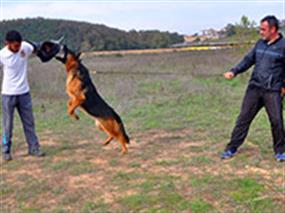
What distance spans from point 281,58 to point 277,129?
3.13 ft

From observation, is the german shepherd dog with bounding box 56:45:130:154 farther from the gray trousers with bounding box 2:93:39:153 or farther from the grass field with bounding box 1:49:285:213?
the gray trousers with bounding box 2:93:39:153

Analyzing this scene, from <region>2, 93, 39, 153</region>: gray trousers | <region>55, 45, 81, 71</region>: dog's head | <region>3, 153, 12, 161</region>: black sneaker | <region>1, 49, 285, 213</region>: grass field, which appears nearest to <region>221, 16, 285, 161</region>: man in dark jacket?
<region>1, 49, 285, 213</region>: grass field

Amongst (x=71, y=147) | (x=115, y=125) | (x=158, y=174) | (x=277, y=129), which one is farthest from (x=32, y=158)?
(x=277, y=129)

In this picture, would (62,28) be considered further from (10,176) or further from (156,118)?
(10,176)

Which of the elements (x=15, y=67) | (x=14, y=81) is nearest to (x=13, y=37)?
(x=15, y=67)

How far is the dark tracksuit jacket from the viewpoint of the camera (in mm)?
6738

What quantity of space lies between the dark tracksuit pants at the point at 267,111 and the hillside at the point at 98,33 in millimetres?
7013

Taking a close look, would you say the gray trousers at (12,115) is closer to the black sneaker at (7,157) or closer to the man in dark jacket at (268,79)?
the black sneaker at (7,157)

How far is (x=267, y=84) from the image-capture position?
6812mm

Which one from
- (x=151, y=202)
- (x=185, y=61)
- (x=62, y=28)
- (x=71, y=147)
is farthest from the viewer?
(x=185, y=61)

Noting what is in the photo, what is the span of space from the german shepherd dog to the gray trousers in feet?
2.96

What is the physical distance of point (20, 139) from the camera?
9.38 metres

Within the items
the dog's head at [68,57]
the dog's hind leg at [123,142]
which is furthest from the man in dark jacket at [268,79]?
the dog's head at [68,57]

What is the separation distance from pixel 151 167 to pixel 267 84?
1834 mm
